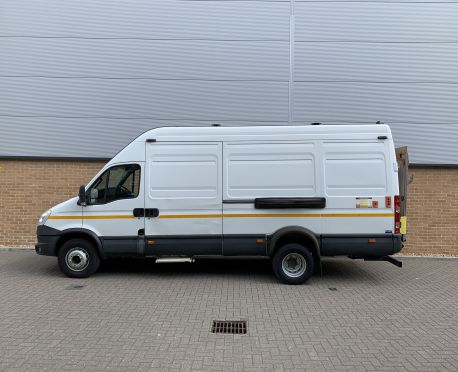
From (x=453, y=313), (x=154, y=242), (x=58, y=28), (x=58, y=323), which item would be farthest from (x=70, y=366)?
(x=58, y=28)

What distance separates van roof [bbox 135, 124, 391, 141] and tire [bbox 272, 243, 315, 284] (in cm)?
201

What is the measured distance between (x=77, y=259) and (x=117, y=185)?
1.57 metres

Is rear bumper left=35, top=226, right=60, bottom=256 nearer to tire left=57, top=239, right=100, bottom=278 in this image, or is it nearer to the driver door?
tire left=57, top=239, right=100, bottom=278

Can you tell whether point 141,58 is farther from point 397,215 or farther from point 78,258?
point 397,215

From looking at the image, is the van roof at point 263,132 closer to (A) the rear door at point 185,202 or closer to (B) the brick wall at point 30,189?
(A) the rear door at point 185,202

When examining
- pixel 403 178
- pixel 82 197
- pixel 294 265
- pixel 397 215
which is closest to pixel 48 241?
pixel 82 197

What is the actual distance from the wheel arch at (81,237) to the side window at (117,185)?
57 cm

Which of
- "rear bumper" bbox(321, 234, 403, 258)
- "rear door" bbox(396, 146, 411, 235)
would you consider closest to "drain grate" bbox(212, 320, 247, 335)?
"rear bumper" bbox(321, 234, 403, 258)

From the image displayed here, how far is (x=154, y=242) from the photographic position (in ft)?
25.8

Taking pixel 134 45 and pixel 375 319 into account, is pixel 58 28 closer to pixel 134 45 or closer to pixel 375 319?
pixel 134 45

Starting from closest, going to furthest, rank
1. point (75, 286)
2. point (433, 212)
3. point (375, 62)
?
point (75, 286) < point (433, 212) < point (375, 62)

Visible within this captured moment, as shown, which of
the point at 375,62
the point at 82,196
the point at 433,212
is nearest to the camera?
the point at 82,196

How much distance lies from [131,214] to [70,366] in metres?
3.86

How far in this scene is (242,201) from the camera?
25.6 feet
